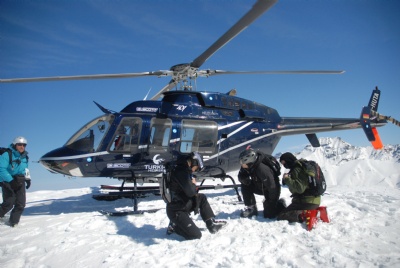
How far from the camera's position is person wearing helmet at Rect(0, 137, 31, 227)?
5.65 m

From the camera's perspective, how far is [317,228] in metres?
4.23

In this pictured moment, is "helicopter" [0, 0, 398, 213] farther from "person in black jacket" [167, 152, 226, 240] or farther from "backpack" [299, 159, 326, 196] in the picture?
"backpack" [299, 159, 326, 196]

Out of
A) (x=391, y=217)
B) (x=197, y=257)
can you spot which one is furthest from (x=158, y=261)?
(x=391, y=217)

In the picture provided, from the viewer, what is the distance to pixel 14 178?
19.1 ft

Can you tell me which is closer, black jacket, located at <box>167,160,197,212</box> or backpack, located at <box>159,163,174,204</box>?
black jacket, located at <box>167,160,197,212</box>

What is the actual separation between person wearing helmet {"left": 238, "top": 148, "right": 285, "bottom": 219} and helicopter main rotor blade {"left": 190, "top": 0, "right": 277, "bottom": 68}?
267 centimetres

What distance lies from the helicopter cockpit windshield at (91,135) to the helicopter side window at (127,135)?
355mm

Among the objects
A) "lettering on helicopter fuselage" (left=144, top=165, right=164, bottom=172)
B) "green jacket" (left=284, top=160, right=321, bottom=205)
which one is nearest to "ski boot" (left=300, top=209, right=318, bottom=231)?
"green jacket" (left=284, top=160, right=321, bottom=205)

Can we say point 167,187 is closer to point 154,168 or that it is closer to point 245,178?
point 245,178

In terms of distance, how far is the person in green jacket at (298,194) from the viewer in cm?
Result: 455

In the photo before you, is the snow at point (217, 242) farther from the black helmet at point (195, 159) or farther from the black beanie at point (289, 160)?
the black helmet at point (195, 159)

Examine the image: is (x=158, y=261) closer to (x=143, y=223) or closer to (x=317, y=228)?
(x=143, y=223)

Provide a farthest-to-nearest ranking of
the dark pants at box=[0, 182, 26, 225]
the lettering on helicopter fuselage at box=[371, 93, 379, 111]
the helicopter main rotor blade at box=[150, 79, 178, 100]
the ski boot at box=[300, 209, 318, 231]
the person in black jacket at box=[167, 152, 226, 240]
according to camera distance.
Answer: the lettering on helicopter fuselage at box=[371, 93, 379, 111]
the helicopter main rotor blade at box=[150, 79, 178, 100]
the dark pants at box=[0, 182, 26, 225]
the person in black jacket at box=[167, 152, 226, 240]
the ski boot at box=[300, 209, 318, 231]

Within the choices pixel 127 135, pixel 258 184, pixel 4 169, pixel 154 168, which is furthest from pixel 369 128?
pixel 4 169
